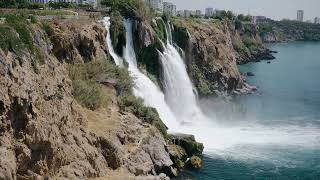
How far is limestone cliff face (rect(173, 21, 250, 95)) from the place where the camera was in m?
62.7

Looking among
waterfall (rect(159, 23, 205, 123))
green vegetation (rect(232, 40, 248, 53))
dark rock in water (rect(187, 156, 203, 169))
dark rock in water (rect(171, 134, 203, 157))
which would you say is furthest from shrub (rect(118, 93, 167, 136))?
green vegetation (rect(232, 40, 248, 53))

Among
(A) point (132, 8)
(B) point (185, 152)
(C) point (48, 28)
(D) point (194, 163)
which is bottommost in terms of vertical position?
(D) point (194, 163)

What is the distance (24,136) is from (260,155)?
2126 centimetres

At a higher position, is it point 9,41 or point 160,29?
point 9,41

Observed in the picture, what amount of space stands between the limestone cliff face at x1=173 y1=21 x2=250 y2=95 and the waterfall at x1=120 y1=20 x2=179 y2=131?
13.5m

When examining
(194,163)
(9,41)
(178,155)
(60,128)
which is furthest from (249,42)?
(9,41)

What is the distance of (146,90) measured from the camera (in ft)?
148

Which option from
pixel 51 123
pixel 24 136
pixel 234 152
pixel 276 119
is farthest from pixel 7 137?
pixel 276 119

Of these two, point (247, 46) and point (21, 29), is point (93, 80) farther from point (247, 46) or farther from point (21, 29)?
point (247, 46)

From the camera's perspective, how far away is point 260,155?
40.8 m

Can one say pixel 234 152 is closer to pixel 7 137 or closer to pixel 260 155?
pixel 260 155

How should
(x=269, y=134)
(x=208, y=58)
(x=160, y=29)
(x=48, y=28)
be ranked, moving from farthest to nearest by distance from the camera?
(x=208, y=58), (x=160, y=29), (x=269, y=134), (x=48, y=28)

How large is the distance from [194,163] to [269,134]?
1385 centimetres

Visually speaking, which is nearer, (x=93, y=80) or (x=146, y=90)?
(x=93, y=80)
